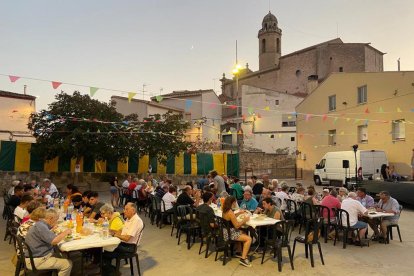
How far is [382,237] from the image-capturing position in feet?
28.0

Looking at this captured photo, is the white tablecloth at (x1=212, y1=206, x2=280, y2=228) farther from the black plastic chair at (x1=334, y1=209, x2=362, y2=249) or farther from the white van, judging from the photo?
the white van

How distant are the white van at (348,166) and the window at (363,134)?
75.5 inches

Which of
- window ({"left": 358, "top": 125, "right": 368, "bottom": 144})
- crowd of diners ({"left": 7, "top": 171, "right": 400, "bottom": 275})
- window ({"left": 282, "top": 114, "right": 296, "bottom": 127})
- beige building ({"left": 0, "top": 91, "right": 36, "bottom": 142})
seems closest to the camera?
crowd of diners ({"left": 7, "top": 171, "right": 400, "bottom": 275})

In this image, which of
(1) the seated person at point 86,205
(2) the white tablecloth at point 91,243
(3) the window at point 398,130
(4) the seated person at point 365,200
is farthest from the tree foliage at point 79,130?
(3) the window at point 398,130

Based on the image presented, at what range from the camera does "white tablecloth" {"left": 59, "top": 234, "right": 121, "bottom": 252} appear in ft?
17.2

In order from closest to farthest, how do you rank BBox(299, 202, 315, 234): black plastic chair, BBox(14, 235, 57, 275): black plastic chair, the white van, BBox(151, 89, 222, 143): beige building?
BBox(14, 235, 57, 275): black plastic chair < BBox(299, 202, 315, 234): black plastic chair < the white van < BBox(151, 89, 222, 143): beige building

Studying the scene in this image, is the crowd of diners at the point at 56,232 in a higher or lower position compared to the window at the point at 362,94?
lower

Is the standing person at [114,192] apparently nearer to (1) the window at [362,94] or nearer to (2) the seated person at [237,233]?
(2) the seated person at [237,233]

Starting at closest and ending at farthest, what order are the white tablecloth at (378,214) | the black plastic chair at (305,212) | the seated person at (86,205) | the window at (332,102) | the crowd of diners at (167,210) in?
the crowd of diners at (167,210)
the seated person at (86,205)
the white tablecloth at (378,214)
the black plastic chair at (305,212)
the window at (332,102)

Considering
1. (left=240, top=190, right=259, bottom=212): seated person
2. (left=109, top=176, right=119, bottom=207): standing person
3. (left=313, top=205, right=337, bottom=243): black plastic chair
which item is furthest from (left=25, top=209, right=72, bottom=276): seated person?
(left=109, top=176, right=119, bottom=207): standing person

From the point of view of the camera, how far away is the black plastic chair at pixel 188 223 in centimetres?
806

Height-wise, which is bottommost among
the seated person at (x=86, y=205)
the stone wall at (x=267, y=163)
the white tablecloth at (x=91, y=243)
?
the white tablecloth at (x=91, y=243)

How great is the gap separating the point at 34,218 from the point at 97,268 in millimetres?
1708

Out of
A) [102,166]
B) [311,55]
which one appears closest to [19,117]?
[102,166]
